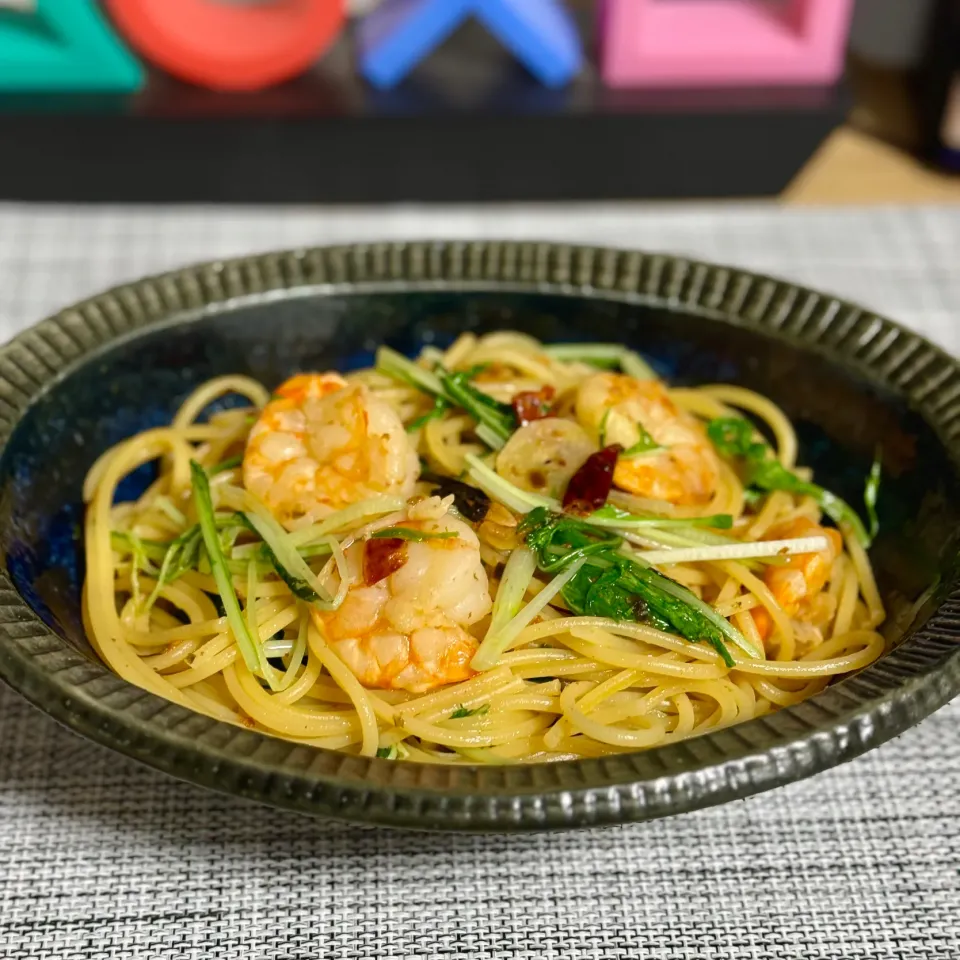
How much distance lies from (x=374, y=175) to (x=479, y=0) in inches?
27.9

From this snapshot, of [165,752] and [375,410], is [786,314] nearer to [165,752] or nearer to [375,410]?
[375,410]

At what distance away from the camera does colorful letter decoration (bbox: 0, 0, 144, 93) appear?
13.5 feet

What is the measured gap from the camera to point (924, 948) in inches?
75.9

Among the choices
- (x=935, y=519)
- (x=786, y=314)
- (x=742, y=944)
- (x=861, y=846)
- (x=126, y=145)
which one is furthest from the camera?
(x=126, y=145)

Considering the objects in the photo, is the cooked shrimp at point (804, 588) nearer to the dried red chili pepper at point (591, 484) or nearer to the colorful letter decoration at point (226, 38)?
the dried red chili pepper at point (591, 484)

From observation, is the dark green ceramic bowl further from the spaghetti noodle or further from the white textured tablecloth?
the white textured tablecloth

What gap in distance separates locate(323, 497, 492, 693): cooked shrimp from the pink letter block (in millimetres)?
2896

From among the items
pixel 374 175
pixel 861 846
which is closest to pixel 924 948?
pixel 861 846

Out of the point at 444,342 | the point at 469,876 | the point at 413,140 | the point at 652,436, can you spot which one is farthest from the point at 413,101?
the point at 469,876

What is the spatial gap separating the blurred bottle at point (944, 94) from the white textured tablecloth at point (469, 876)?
3104 mm

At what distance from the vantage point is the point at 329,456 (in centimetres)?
225

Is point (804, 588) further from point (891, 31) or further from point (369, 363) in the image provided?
point (891, 31)

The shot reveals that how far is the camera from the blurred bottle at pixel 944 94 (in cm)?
460

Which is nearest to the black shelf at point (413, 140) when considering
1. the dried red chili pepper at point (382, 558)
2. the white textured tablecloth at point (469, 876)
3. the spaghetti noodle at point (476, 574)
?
the spaghetti noodle at point (476, 574)
